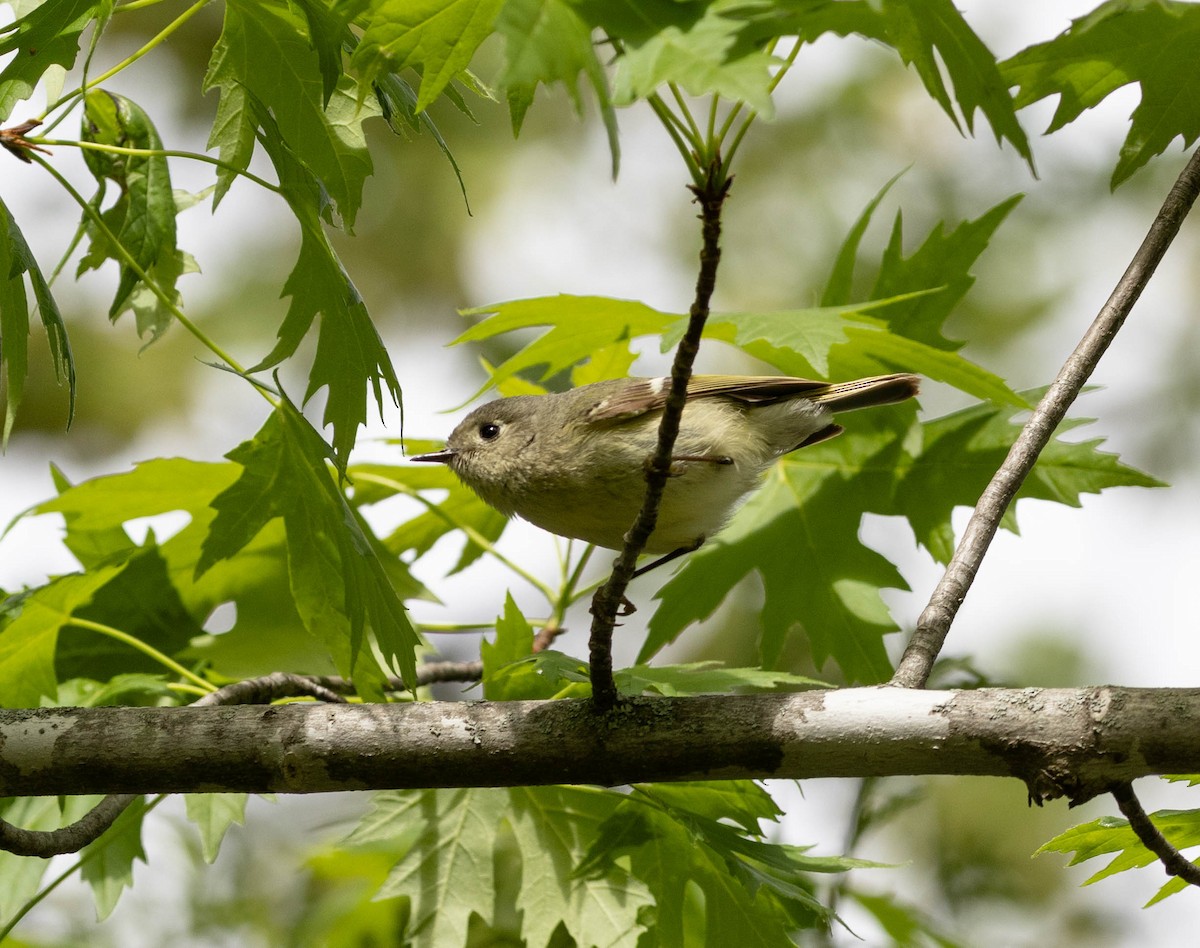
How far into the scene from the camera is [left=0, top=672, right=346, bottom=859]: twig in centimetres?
226

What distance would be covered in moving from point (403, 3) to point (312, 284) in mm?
754

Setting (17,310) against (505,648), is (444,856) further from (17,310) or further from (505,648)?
(17,310)

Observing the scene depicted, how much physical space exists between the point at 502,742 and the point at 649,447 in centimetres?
113

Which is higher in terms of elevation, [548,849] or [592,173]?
[592,173]

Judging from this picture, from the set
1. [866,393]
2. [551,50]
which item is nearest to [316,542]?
[551,50]

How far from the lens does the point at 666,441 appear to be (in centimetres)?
201

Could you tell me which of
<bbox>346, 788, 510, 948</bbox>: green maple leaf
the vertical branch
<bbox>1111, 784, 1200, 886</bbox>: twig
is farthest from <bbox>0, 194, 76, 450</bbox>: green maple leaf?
<bbox>1111, 784, 1200, 886</bbox>: twig

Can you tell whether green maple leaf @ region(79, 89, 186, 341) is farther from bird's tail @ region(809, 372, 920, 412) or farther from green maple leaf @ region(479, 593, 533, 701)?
bird's tail @ region(809, 372, 920, 412)

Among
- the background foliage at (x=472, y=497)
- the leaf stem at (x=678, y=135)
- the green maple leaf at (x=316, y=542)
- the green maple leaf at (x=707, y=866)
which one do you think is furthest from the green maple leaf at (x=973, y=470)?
the leaf stem at (x=678, y=135)

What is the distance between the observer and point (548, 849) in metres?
3.04

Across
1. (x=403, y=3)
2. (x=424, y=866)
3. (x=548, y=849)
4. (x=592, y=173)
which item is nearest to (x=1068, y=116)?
(x=403, y=3)

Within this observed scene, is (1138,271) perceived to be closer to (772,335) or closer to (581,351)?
(772,335)

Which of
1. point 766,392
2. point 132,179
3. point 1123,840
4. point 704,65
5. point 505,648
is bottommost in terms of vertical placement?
point 1123,840

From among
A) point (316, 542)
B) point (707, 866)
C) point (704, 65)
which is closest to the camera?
point (704, 65)
